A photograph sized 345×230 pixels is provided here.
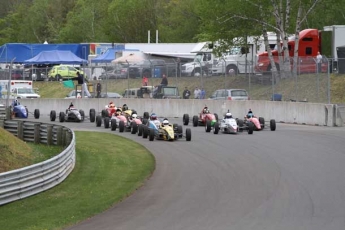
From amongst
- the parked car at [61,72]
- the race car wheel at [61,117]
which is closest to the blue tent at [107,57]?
the parked car at [61,72]

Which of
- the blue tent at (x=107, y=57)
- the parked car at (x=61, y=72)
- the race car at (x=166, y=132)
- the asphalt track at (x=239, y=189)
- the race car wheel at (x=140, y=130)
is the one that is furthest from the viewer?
the blue tent at (x=107, y=57)

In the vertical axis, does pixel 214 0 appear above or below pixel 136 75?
above

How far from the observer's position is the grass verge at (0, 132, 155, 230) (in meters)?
13.7

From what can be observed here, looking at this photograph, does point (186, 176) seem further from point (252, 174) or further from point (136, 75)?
point (136, 75)

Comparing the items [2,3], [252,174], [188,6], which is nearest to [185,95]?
[252,174]

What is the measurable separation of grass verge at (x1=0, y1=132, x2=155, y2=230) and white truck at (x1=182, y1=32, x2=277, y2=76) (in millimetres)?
19224

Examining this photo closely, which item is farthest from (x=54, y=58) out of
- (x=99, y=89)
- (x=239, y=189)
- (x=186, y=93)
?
(x=239, y=189)

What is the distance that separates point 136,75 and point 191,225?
36328 mm

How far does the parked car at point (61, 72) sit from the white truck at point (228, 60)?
1033cm

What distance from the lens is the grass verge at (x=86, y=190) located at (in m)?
13.7

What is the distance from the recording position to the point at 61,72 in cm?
6381

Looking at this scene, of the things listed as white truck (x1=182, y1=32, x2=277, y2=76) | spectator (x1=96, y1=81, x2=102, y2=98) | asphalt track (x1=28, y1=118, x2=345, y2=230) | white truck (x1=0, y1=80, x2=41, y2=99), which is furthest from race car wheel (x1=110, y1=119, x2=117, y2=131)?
white truck (x1=0, y1=80, x2=41, y2=99)

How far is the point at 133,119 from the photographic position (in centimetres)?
3136

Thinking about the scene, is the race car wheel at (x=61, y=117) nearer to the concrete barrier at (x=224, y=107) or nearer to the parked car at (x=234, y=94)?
the concrete barrier at (x=224, y=107)
